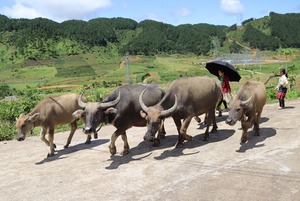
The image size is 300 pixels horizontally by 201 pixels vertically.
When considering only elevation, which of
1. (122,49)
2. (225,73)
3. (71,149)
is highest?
(122,49)

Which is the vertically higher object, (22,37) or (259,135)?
(22,37)

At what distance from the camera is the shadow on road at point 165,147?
26.5 ft

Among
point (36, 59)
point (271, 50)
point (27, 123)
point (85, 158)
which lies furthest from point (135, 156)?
point (271, 50)

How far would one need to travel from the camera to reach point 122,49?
139625 millimetres

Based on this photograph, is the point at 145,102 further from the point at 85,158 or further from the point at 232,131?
the point at 232,131

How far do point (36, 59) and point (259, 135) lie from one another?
363 feet

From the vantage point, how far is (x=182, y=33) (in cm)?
17375

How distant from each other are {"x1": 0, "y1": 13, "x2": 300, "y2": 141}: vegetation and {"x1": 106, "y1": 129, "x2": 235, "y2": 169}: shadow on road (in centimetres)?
5340

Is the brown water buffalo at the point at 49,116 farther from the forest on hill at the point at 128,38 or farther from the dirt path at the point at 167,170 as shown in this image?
the forest on hill at the point at 128,38

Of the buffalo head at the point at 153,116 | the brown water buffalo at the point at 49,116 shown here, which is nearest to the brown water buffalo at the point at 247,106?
the buffalo head at the point at 153,116

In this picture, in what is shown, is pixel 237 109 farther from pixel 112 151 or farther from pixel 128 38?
pixel 128 38

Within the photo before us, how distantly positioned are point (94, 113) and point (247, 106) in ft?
12.0

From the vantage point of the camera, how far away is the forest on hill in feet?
387

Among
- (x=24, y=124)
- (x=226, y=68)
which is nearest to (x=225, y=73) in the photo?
(x=226, y=68)
